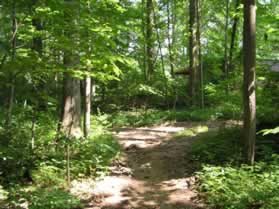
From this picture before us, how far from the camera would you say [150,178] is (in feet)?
25.7

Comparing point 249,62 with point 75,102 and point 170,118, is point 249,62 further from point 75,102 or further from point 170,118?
point 170,118

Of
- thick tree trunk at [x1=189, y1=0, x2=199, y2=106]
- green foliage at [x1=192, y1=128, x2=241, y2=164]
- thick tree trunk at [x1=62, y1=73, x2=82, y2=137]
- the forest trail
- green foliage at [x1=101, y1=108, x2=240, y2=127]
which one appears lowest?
the forest trail

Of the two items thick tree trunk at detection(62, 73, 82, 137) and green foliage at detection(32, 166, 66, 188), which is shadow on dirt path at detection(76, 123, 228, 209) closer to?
green foliage at detection(32, 166, 66, 188)

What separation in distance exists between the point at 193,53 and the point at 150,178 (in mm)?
10810

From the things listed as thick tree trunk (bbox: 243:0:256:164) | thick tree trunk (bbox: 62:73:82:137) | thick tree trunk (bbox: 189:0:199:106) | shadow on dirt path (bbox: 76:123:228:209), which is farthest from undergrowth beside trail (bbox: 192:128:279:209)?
thick tree trunk (bbox: 189:0:199:106)

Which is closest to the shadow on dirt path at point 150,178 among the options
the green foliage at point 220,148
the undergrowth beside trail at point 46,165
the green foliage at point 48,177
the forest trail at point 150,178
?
the forest trail at point 150,178

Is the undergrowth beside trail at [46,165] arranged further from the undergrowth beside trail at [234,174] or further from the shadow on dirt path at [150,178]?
the undergrowth beside trail at [234,174]

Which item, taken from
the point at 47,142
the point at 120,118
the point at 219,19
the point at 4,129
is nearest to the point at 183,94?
the point at 120,118

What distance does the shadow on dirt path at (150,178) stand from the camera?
21.0 feet

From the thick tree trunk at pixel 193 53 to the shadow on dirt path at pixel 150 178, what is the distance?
289 inches

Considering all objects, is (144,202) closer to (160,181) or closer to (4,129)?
(160,181)

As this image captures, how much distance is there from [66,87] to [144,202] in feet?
15.1

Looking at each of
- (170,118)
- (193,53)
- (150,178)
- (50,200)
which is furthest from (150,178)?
(193,53)

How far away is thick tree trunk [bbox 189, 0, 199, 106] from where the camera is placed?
17.0m
